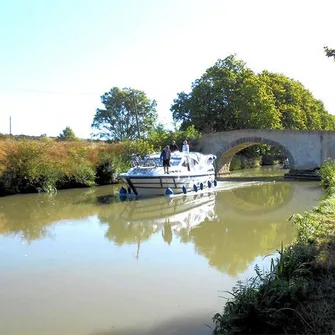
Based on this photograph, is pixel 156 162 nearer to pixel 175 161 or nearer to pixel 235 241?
pixel 175 161

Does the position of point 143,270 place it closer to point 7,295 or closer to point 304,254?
point 7,295

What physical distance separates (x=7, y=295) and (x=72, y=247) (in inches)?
124

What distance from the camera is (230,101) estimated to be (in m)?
37.2

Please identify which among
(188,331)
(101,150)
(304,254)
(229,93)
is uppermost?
(229,93)

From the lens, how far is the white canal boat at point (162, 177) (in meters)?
18.2

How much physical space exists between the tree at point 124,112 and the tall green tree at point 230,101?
14795 millimetres

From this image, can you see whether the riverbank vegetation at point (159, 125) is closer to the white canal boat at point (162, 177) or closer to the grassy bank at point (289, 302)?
the white canal boat at point (162, 177)

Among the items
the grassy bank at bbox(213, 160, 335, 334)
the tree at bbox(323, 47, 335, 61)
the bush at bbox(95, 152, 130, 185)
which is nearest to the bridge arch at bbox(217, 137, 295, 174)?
the bush at bbox(95, 152, 130, 185)

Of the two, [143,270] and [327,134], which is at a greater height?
[327,134]

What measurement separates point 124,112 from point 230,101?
64.8ft

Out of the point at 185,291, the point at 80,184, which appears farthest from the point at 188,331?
the point at 80,184

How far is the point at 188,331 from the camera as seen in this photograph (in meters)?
4.92

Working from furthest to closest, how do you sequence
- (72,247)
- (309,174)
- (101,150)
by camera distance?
(309,174), (101,150), (72,247)

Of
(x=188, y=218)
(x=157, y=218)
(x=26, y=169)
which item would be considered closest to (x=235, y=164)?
(x=26, y=169)
